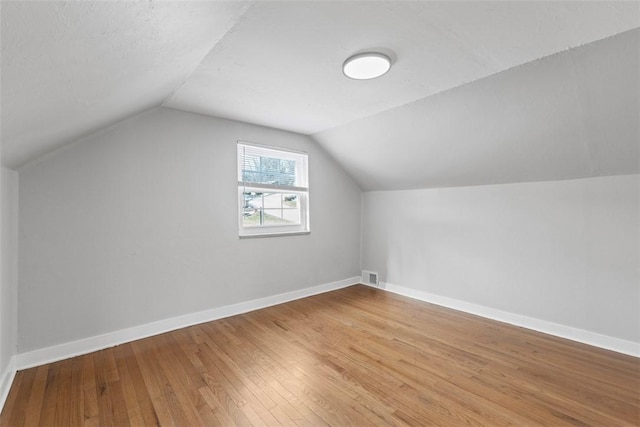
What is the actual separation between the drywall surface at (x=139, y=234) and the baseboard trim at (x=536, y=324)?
179 cm

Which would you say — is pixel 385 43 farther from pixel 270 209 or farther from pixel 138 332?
pixel 138 332

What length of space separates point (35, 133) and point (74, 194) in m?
0.85

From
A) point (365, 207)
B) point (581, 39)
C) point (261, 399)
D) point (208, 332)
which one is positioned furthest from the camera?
point (365, 207)

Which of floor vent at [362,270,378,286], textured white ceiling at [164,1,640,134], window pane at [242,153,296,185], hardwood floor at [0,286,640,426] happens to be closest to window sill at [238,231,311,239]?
window pane at [242,153,296,185]

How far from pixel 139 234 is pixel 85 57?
182 centimetres

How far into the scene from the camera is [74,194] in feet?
7.48

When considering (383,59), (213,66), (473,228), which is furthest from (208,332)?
(473,228)

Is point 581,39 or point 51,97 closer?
point 51,97

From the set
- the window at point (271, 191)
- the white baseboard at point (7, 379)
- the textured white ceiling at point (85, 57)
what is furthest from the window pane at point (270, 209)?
the white baseboard at point (7, 379)

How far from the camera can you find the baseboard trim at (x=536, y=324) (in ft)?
7.59

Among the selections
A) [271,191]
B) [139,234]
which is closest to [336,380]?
[139,234]

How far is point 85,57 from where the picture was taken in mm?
1112

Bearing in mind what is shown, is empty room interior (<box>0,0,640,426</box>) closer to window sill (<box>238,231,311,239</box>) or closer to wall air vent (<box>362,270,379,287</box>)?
window sill (<box>238,231,311,239</box>)

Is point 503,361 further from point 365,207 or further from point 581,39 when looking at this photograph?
point 365,207
